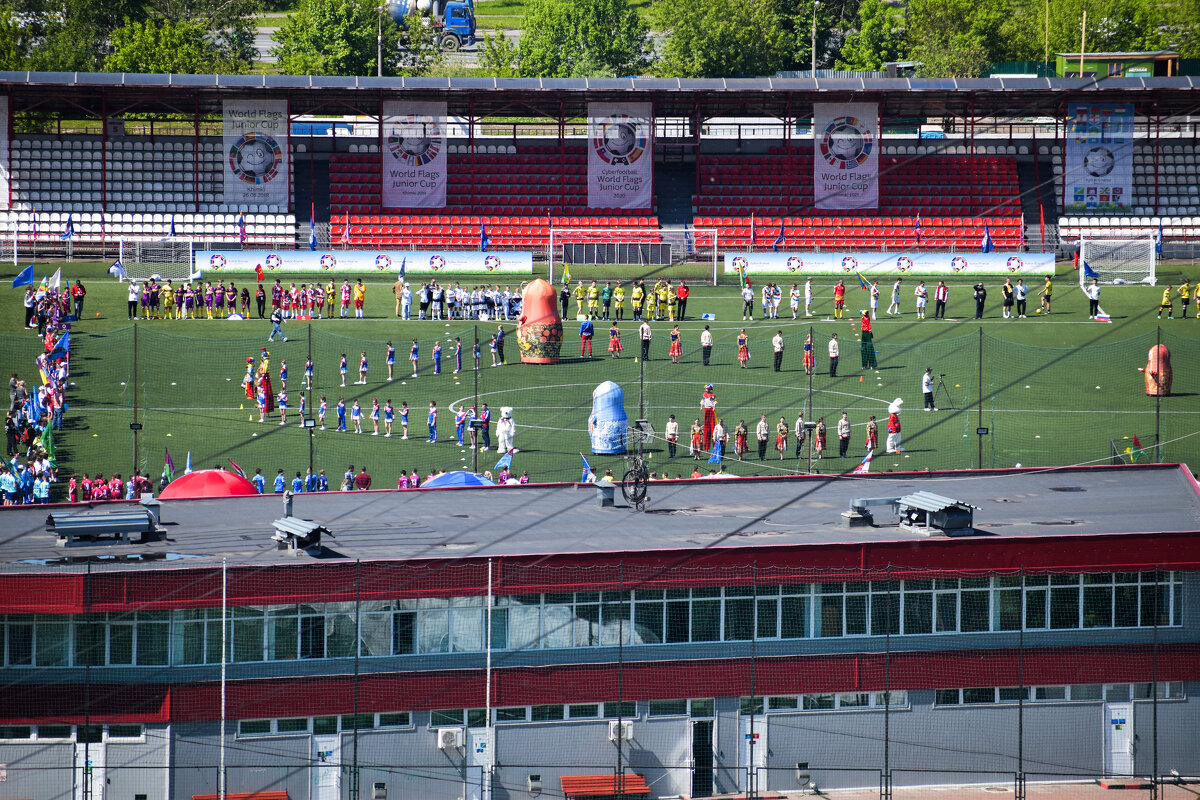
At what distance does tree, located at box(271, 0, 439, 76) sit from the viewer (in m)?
87.9

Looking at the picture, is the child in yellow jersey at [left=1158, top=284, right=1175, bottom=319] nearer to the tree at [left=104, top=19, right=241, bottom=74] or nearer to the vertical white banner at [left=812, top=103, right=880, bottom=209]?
the vertical white banner at [left=812, top=103, right=880, bottom=209]

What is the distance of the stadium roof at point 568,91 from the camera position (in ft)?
193

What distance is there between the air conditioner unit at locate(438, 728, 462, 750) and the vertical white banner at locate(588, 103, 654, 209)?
3940 cm

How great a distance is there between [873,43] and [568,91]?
38.9m

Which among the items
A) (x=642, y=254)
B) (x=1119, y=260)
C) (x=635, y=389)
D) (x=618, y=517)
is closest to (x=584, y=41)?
(x=642, y=254)

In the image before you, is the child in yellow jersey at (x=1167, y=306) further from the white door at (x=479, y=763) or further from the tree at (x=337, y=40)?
the tree at (x=337, y=40)

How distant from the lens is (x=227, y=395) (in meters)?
42.5

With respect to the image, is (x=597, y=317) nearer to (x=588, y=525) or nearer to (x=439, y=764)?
(x=588, y=525)

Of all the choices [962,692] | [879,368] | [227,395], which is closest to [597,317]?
[879,368]

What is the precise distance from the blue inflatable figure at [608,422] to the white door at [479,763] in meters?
14.0

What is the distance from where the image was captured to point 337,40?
290 ft

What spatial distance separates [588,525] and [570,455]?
9908 millimetres

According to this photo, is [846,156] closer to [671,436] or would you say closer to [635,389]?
[635,389]

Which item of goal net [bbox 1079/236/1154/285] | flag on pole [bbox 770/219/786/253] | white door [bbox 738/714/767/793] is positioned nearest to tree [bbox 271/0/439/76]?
flag on pole [bbox 770/219/786/253]
